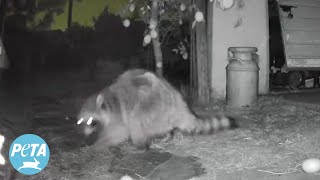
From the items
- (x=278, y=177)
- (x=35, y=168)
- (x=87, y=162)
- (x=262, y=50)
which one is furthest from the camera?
(x=262, y=50)

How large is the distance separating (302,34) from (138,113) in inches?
256

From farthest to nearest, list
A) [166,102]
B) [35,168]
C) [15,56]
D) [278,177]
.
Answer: [15,56]
[166,102]
[278,177]
[35,168]

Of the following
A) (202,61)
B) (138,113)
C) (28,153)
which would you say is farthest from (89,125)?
(202,61)

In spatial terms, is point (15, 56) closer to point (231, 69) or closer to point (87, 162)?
point (87, 162)

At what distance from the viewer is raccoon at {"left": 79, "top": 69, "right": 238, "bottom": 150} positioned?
5.62m

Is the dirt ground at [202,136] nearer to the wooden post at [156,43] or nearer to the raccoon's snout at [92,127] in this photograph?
the raccoon's snout at [92,127]

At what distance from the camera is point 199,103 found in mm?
8875

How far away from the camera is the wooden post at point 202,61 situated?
28.8 ft

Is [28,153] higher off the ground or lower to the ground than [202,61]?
lower

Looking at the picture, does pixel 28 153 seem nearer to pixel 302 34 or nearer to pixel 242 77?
pixel 242 77

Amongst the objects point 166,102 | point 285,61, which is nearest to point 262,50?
point 285,61

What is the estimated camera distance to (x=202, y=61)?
29.0 ft

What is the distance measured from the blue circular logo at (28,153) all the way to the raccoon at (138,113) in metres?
2.42

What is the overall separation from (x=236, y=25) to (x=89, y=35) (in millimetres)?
2905
